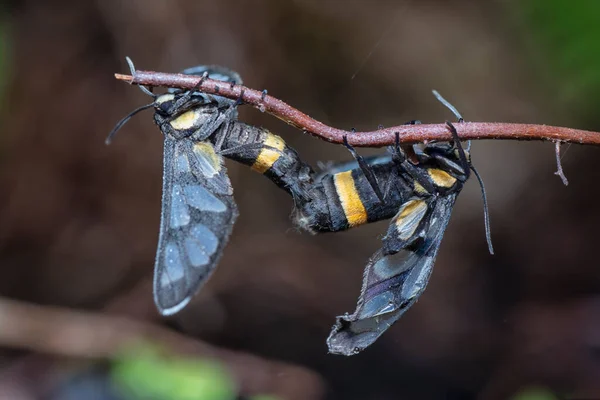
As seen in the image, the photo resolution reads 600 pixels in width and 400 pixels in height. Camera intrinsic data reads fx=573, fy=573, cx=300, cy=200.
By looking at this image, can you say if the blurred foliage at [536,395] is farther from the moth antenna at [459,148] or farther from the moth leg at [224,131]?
the moth leg at [224,131]

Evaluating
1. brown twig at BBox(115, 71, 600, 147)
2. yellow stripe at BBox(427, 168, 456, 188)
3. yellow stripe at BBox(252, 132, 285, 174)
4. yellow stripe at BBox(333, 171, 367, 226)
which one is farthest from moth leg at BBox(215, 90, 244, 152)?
yellow stripe at BBox(427, 168, 456, 188)

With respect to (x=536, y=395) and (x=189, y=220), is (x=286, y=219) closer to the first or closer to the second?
(x=536, y=395)

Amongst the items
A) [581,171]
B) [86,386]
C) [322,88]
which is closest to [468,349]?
[581,171]

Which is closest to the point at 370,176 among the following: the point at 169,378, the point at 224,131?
the point at 224,131

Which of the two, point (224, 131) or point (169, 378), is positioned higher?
point (224, 131)

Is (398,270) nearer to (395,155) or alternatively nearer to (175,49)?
(395,155)

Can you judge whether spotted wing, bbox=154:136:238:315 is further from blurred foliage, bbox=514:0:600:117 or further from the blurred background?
blurred foliage, bbox=514:0:600:117
